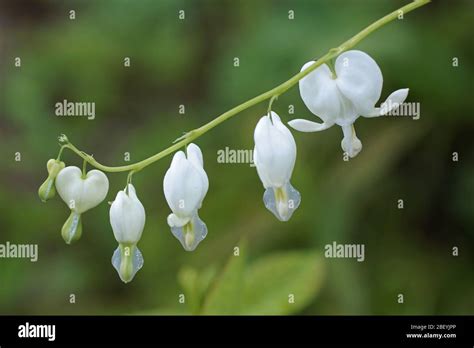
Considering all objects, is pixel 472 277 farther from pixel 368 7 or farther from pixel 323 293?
pixel 368 7

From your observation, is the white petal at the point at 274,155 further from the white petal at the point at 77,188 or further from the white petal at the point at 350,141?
the white petal at the point at 77,188

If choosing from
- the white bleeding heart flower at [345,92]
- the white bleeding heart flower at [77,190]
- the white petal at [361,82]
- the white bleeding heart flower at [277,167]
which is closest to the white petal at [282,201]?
the white bleeding heart flower at [277,167]

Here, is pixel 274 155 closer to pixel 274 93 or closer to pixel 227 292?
pixel 274 93

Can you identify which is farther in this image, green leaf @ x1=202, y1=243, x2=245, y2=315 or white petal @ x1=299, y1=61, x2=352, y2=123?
green leaf @ x1=202, y1=243, x2=245, y2=315

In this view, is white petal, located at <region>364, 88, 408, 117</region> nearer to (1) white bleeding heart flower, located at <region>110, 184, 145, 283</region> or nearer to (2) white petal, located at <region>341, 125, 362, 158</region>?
(2) white petal, located at <region>341, 125, 362, 158</region>

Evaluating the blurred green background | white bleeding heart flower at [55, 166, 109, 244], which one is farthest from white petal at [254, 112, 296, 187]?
the blurred green background

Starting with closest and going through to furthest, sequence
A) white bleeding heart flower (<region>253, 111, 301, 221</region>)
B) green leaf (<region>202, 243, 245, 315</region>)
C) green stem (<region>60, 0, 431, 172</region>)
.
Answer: green stem (<region>60, 0, 431, 172</region>) → white bleeding heart flower (<region>253, 111, 301, 221</region>) → green leaf (<region>202, 243, 245, 315</region>)

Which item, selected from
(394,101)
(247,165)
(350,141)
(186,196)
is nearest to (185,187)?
(186,196)

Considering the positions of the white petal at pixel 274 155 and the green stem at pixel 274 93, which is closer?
the green stem at pixel 274 93
